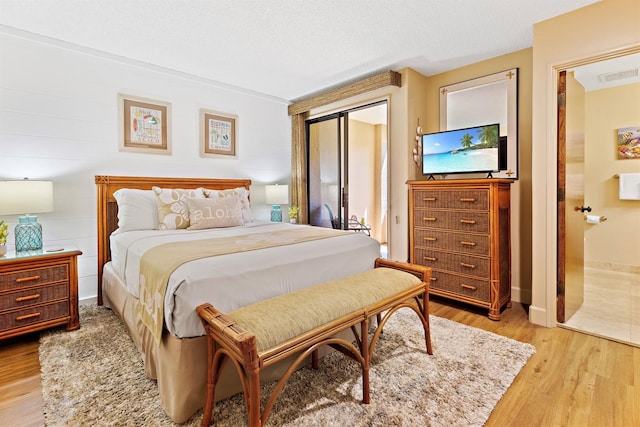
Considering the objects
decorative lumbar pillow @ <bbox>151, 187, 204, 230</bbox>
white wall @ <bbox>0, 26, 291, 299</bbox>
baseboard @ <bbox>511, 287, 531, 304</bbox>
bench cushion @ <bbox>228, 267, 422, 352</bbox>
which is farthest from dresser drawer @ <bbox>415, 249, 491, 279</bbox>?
white wall @ <bbox>0, 26, 291, 299</bbox>

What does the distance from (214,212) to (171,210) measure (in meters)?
0.39

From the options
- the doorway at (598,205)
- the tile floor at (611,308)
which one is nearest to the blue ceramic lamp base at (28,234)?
the doorway at (598,205)

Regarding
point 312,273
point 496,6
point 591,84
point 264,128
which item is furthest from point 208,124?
point 591,84

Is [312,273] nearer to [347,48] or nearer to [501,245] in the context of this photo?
[501,245]

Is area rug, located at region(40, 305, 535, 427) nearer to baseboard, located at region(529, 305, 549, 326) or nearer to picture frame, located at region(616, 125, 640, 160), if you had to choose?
baseboard, located at region(529, 305, 549, 326)

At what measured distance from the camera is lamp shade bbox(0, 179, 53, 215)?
2363mm

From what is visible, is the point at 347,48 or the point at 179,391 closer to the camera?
the point at 179,391

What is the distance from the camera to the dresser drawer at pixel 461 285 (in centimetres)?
275

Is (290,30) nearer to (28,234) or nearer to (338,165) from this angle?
(338,165)

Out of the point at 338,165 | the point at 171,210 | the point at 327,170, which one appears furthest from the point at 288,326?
the point at 327,170

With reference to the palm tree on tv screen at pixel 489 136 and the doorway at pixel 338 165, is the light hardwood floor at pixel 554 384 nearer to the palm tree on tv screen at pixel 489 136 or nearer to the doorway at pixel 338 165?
the palm tree on tv screen at pixel 489 136

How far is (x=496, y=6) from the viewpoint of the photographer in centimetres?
235

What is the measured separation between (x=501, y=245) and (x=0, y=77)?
4.60 meters

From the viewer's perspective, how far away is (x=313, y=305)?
155 centimetres
